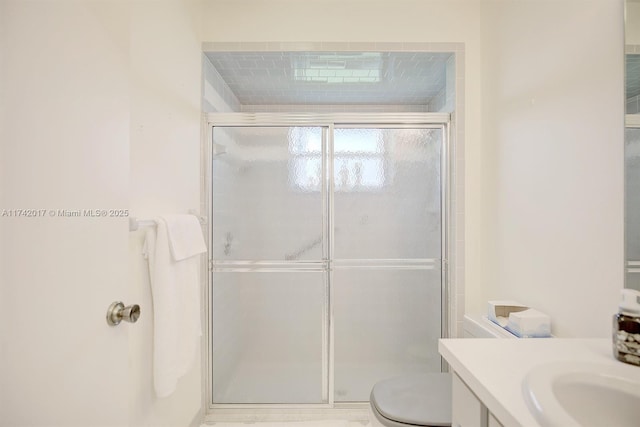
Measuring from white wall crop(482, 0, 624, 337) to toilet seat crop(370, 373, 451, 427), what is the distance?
1.73 ft

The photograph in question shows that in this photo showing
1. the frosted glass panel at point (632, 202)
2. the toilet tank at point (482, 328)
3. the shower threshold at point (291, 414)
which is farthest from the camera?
the shower threshold at point (291, 414)

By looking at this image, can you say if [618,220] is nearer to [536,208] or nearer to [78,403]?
[536,208]

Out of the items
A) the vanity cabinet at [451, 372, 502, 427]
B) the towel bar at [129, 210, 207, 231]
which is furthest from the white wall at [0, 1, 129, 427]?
the vanity cabinet at [451, 372, 502, 427]

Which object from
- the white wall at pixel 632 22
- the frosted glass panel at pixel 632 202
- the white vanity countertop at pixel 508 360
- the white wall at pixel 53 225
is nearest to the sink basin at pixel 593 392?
the white vanity countertop at pixel 508 360

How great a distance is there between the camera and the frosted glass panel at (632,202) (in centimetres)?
89

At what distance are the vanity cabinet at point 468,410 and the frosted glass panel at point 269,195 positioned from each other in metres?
1.21

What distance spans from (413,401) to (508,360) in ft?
2.06

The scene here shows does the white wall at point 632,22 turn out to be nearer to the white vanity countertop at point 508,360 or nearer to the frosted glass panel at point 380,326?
the white vanity countertop at point 508,360

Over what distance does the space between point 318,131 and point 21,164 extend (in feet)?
4.68

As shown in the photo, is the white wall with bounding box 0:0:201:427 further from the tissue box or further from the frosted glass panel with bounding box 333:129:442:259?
the tissue box

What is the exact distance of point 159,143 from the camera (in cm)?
130

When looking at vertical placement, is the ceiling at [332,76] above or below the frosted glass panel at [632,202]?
above

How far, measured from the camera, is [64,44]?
783mm

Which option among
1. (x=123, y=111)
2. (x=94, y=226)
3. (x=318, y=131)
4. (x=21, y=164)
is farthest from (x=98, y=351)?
(x=318, y=131)
